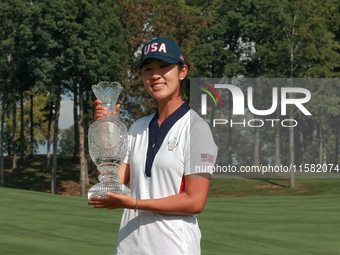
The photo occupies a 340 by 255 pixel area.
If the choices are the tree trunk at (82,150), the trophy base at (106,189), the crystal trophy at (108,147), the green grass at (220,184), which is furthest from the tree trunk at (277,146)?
the trophy base at (106,189)

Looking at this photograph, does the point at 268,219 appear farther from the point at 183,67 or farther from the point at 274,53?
the point at 274,53

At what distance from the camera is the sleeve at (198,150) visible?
339 centimetres

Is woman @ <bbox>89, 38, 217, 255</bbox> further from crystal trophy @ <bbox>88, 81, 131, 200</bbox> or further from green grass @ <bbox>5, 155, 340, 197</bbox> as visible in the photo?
green grass @ <bbox>5, 155, 340, 197</bbox>

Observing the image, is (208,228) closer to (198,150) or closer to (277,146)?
(198,150)

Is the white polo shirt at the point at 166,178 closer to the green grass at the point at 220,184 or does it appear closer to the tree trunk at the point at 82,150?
the tree trunk at the point at 82,150

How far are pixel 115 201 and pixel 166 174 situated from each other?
0.36 meters

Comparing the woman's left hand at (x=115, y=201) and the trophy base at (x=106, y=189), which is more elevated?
the trophy base at (x=106, y=189)

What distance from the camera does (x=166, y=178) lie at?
135 inches

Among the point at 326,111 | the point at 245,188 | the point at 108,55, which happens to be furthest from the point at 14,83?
the point at 326,111

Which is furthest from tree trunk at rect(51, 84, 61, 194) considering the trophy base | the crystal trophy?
the trophy base

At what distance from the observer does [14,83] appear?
42750 mm

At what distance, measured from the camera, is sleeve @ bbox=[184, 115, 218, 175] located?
3387mm

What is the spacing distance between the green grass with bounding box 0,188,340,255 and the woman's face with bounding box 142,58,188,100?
887 cm

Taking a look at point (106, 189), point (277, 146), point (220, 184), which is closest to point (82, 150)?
point (220, 184)
